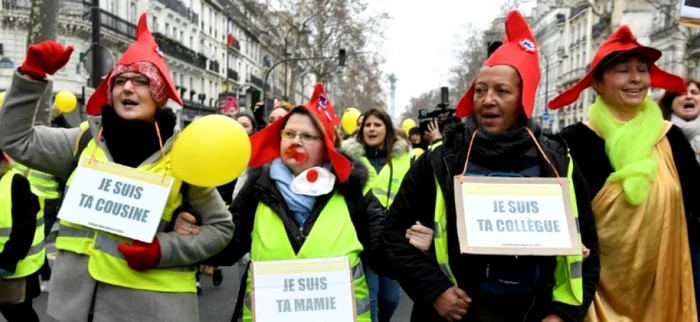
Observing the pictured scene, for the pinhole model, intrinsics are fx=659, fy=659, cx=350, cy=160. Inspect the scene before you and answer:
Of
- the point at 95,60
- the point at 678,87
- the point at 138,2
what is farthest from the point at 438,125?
the point at 138,2

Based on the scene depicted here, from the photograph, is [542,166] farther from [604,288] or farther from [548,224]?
[604,288]

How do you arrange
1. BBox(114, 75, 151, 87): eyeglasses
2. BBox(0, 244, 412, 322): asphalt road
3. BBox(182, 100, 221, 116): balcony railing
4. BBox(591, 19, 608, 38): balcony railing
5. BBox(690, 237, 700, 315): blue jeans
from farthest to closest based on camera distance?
1. BBox(591, 19, 608, 38): balcony railing
2. BBox(182, 100, 221, 116): balcony railing
3. BBox(0, 244, 412, 322): asphalt road
4. BBox(690, 237, 700, 315): blue jeans
5. BBox(114, 75, 151, 87): eyeglasses

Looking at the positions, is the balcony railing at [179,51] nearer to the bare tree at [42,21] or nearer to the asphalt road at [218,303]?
the bare tree at [42,21]

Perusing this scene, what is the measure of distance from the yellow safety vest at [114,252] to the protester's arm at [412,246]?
34.4 inches

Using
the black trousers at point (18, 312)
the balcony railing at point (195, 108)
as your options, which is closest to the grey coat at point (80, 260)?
the black trousers at point (18, 312)

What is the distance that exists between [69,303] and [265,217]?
0.89 metres

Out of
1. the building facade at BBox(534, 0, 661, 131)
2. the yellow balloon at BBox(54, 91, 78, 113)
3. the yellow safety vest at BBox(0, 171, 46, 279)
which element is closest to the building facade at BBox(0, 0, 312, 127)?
the yellow balloon at BBox(54, 91, 78, 113)

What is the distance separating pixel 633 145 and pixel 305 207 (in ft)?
5.23

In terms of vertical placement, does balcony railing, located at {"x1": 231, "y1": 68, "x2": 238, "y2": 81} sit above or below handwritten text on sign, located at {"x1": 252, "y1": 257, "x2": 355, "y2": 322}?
above

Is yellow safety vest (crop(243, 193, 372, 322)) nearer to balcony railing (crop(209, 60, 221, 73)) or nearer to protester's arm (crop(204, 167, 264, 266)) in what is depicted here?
protester's arm (crop(204, 167, 264, 266))

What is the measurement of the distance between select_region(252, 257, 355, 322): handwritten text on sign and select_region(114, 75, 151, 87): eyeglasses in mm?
875

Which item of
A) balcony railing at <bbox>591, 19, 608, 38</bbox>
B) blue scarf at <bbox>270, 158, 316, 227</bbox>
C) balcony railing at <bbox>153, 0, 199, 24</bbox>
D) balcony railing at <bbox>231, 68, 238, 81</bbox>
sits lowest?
blue scarf at <bbox>270, 158, 316, 227</bbox>

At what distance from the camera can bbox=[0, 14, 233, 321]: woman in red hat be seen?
256 cm

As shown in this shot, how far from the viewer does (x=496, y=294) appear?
2523mm
